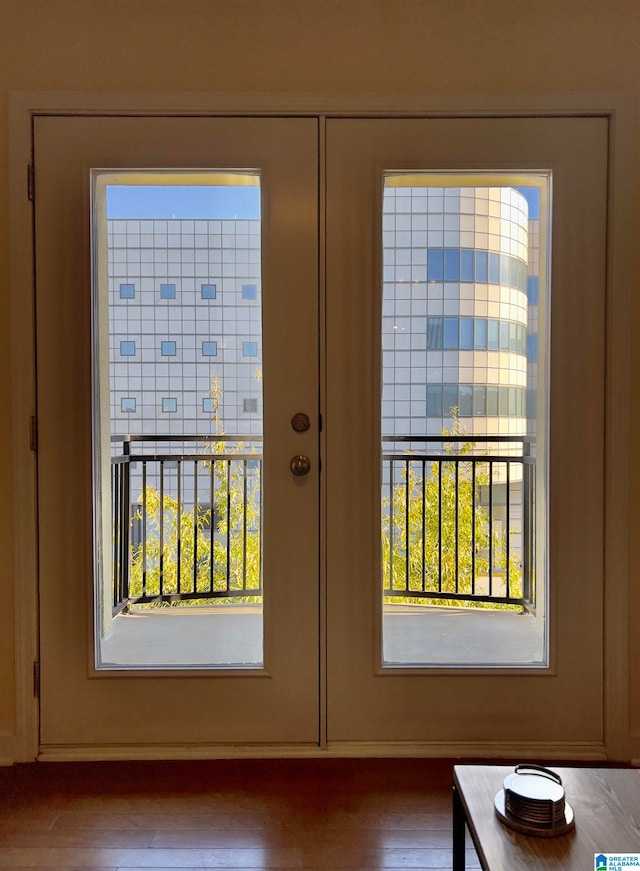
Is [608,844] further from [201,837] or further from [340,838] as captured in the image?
[201,837]

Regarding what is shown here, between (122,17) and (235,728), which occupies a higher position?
(122,17)

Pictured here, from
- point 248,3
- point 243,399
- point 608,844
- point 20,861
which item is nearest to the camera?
point 608,844

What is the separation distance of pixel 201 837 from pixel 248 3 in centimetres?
248

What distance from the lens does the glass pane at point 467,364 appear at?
1910 millimetres

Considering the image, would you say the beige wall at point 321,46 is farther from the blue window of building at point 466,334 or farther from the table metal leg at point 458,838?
the table metal leg at point 458,838

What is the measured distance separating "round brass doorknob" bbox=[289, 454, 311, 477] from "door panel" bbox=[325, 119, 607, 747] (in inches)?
3.0

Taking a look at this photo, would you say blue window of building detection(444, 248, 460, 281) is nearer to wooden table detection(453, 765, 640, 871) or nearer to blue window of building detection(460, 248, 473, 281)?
blue window of building detection(460, 248, 473, 281)

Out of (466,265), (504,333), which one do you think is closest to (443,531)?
(504,333)

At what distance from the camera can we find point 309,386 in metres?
1.88

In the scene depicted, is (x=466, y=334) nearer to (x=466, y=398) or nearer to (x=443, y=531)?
(x=466, y=398)

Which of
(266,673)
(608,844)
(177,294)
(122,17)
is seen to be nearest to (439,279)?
(177,294)

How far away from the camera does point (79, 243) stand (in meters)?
1.86

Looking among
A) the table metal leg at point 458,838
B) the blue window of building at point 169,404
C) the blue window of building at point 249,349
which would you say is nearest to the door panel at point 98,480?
the blue window of building at point 249,349

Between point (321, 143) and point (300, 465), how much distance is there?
1.06m
